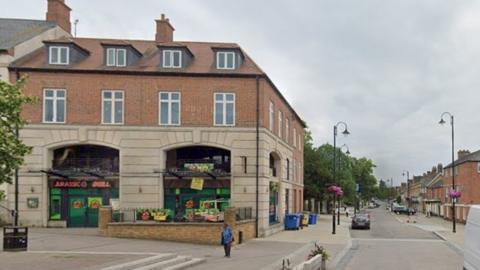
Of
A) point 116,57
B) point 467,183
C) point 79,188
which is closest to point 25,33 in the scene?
point 116,57

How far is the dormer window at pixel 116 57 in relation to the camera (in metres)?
37.2

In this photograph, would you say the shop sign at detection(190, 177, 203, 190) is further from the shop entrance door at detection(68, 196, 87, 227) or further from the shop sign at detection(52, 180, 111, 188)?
the shop entrance door at detection(68, 196, 87, 227)

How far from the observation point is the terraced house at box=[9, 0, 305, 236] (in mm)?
35969

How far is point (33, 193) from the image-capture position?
117 feet

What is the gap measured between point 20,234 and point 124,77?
14779 millimetres

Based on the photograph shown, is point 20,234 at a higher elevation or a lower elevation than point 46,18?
lower

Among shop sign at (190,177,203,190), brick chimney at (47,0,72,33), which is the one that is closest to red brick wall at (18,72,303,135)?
shop sign at (190,177,203,190)

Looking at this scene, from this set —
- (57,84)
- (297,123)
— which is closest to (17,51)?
(57,84)

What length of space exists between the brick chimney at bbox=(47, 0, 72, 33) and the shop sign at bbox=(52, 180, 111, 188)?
12077 millimetres

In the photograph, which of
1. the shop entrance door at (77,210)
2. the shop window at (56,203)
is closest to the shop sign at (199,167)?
the shop entrance door at (77,210)

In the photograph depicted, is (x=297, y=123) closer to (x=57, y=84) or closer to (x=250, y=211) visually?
(x=250, y=211)

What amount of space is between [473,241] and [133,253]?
14035 mm

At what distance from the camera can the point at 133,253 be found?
2386 centimetres

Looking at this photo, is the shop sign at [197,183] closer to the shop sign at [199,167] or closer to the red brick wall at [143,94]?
the shop sign at [199,167]
